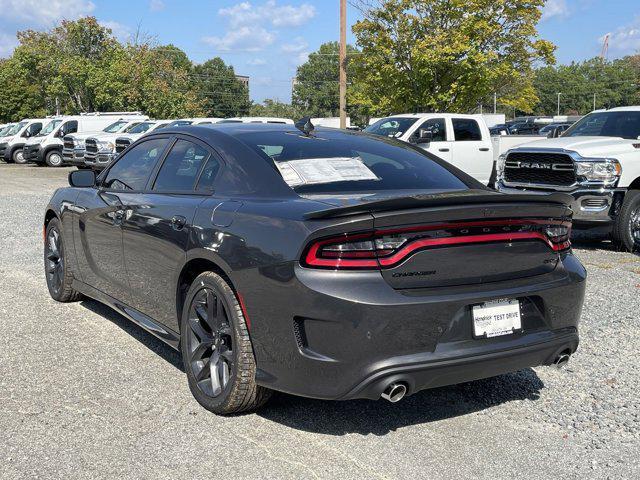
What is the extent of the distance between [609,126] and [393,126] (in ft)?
19.0

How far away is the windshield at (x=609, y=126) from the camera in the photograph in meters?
9.94

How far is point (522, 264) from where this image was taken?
3637 millimetres

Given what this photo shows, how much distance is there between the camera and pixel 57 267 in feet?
21.1

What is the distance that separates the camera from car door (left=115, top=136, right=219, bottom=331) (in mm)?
4230

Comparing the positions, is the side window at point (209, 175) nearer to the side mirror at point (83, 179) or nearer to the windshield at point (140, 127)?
the side mirror at point (83, 179)

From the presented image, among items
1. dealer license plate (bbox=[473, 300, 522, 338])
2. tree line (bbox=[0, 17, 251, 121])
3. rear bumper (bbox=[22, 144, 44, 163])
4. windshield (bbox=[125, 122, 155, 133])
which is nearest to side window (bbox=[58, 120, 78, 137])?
rear bumper (bbox=[22, 144, 44, 163])

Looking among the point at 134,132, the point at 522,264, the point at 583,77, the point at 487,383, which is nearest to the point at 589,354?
the point at 487,383

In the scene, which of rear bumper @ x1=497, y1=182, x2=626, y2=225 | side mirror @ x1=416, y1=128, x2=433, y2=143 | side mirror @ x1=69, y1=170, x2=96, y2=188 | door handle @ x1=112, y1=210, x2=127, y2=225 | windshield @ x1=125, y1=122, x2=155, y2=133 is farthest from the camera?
windshield @ x1=125, y1=122, x2=155, y2=133

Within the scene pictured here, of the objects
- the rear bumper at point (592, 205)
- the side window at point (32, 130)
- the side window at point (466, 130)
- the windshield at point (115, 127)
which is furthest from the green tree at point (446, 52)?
the side window at point (32, 130)

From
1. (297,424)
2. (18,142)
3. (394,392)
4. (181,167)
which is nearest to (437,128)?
(181,167)

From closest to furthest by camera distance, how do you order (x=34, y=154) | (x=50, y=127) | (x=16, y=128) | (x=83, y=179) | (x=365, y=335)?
(x=365, y=335) < (x=83, y=179) < (x=34, y=154) < (x=50, y=127) < (x=16, y=128)

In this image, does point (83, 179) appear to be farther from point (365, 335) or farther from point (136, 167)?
point (365, 335)

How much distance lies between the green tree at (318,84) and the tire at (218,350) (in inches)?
5282

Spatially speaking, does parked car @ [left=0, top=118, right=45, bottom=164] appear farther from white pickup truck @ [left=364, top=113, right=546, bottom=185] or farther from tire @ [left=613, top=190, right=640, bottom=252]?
tire @ [left=613, top=190, right=640, bottom=252]
